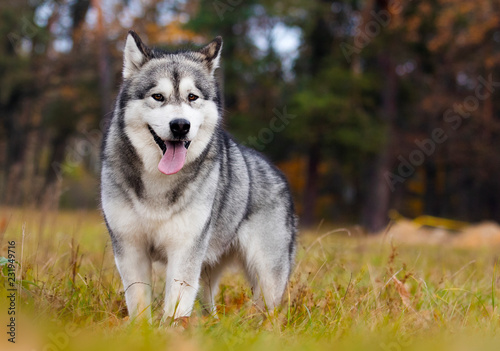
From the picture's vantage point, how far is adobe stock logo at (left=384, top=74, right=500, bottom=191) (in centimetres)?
2109

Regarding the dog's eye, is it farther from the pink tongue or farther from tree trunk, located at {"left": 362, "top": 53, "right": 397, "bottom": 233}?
tree trunk, located at {"left": 362, "top": 53, "right": 397, "bottom": 233}

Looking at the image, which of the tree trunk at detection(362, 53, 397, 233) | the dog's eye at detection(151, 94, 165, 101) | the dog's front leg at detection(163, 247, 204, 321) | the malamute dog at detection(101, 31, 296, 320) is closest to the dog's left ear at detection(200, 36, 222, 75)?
the malamute dog at detection(101, 31, 296, 320)

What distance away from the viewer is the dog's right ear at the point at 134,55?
11.8 ft

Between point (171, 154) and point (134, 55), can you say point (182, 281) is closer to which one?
point (171, 154)

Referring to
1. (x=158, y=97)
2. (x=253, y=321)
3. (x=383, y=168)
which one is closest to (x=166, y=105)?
(x=158, y=97)

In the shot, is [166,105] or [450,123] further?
[450,123]

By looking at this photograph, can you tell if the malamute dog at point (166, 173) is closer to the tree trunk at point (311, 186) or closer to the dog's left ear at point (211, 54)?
the dog's left ear at point (211, 54)

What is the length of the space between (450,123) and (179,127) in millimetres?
22420

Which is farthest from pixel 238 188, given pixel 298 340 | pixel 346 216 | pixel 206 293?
pixel 346 216

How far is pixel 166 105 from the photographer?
3373 mm

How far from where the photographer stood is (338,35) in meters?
19.8

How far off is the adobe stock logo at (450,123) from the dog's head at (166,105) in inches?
689

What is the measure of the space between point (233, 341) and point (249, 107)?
62.1 feet

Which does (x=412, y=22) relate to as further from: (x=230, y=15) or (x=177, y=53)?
(x=177, y=53)
